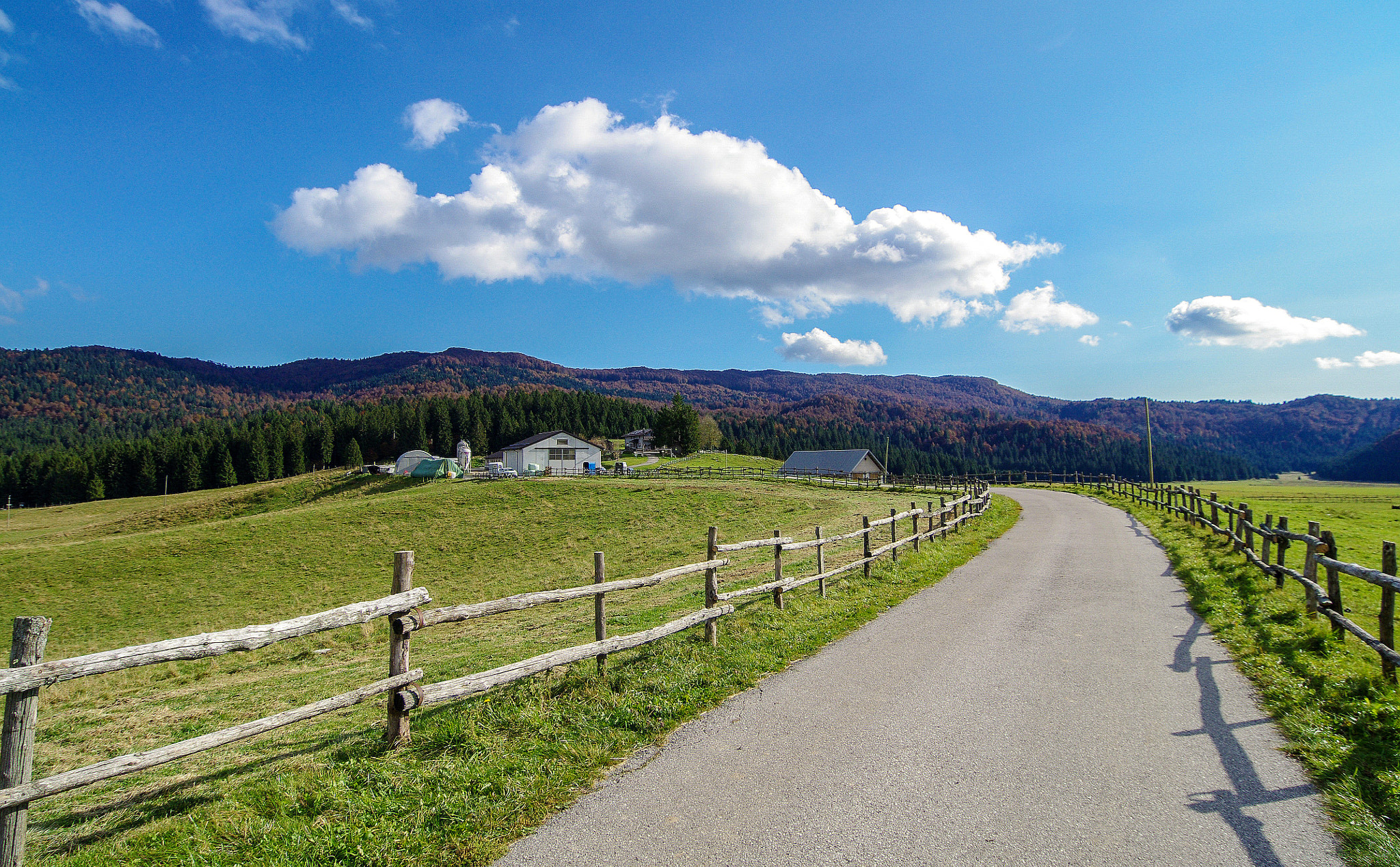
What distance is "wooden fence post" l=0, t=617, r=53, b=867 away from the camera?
3898 mm

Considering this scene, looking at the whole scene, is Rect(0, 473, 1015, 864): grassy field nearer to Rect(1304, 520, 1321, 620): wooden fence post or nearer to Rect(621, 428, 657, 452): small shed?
Rect(1304, 520, 1321, 620): wooden fence post

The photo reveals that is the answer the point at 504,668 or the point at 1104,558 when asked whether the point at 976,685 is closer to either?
the point at 504,668

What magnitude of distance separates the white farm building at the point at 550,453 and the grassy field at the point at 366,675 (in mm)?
39788

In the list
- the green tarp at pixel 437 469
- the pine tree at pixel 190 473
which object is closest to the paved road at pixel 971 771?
the green tarp at pixel 437 469

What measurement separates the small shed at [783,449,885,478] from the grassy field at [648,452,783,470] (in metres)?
5.55

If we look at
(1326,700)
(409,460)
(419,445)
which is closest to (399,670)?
(1326,700)

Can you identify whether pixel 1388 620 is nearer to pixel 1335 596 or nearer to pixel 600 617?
pixel 1335 596

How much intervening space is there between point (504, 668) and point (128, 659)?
3.06m

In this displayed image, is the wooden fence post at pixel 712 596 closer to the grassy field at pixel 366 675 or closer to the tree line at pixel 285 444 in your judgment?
the grassy field at pixel 366 675

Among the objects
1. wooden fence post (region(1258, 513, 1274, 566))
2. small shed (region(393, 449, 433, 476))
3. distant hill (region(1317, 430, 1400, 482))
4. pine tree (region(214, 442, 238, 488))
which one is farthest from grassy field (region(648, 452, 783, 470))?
distant hill (region(1317, 430, 1400, 482))

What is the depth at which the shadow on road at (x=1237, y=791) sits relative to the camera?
13.6 ft

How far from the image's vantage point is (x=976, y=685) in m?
7.21

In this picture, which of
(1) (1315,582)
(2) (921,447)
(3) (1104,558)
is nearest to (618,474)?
(3) (1104,558)

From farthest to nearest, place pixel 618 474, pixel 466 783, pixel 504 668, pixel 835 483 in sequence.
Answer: pixel 618 474
pixel 835 483
pixel 504 668
pixel 466 783
